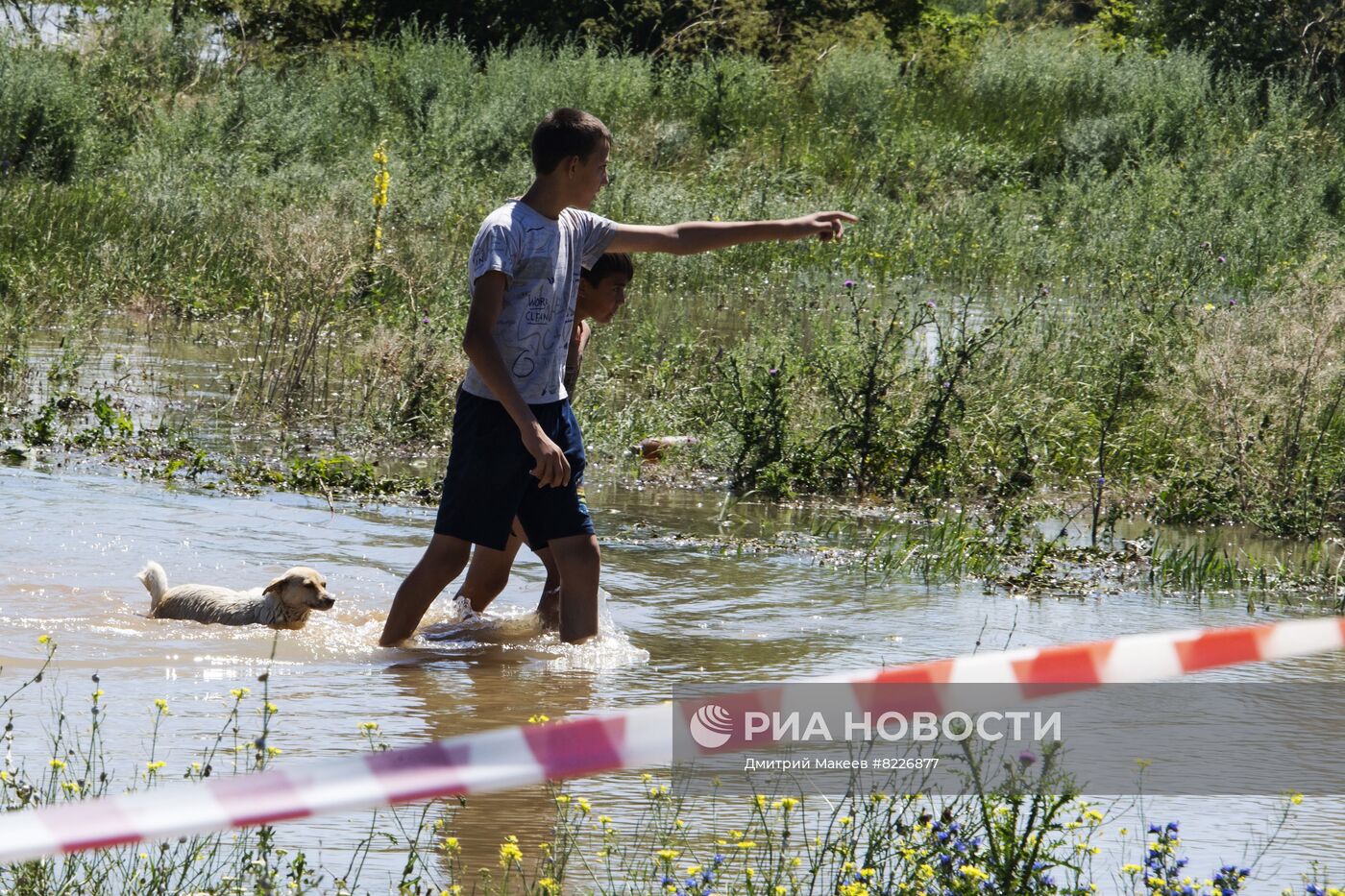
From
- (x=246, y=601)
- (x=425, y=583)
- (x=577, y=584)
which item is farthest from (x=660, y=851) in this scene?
(x=246, y=601)

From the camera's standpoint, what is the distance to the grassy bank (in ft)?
32.7

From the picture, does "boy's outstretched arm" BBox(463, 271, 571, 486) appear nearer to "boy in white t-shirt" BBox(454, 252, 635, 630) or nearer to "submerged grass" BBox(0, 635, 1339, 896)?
"boy in white t-shirt" BBox(454, 252, 635, 630)

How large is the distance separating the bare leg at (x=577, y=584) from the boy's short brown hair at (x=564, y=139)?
4.25ft

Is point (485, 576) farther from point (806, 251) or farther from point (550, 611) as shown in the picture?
point (806, 251)

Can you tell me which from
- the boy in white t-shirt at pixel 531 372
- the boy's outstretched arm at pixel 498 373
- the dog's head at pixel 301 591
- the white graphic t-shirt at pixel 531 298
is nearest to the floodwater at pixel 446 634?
the dog's head at pixel 301 591

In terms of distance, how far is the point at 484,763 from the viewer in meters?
2.25

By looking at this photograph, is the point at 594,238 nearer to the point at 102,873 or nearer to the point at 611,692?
the point at 611,692

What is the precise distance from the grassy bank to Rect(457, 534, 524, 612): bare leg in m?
3.57

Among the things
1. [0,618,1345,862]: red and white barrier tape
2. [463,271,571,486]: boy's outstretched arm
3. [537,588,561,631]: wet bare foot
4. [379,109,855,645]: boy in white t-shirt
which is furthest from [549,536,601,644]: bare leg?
[0,618,1345,862]: red and white barrier tape

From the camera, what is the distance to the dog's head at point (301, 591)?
6.44m

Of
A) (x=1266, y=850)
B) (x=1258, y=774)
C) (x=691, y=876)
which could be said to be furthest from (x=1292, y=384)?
(x=691, y=876)

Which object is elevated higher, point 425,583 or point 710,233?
point 710,233

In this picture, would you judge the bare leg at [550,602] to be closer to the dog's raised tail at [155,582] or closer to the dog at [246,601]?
the dog at [246,601]

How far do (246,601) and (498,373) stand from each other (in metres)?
2.01
